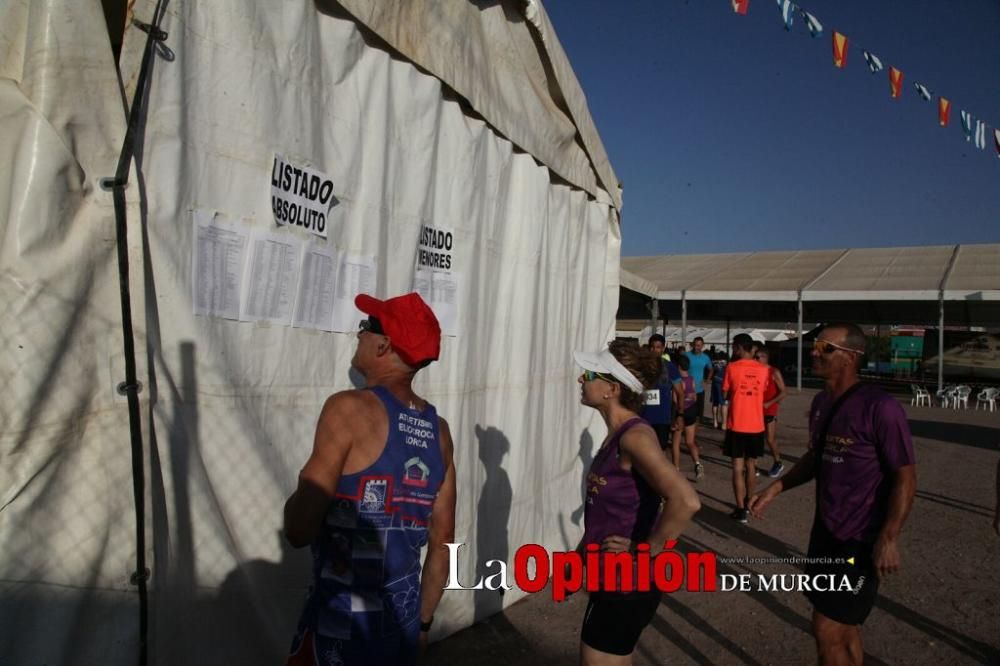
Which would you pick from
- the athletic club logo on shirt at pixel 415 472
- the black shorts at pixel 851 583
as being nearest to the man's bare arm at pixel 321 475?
the athletic club logo on shirt at pixel 415 472

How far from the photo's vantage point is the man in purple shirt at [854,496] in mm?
3100

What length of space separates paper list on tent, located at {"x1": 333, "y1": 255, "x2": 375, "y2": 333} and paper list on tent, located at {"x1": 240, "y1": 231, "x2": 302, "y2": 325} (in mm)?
276

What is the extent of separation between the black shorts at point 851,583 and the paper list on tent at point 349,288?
2539 millimetres

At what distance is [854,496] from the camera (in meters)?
3.22

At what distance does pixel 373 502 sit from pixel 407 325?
1.85ft

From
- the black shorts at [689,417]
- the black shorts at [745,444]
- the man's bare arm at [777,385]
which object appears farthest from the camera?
the black shorts at [689,417]

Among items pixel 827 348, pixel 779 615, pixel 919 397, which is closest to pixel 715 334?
pixel 919 397

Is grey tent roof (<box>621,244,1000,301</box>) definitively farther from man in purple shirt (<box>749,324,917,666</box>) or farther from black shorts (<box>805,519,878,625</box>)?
black shorts (<box>805,519,878,625</box>)

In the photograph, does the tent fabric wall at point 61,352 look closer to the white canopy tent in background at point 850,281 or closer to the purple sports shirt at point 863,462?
the purple sports shirt at point 863,462

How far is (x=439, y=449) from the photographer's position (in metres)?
2.29

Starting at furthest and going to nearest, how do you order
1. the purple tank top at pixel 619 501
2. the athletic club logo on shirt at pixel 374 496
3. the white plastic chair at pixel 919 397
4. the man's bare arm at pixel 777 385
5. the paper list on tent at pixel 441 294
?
the white plastic chair at pixel 919 397 < the man's bare arm at pixel 777 385 < the paper list on tent at pixel 441 294 < the purple tank top at pixel 619 501 < the athletic club logo on shirt at pixel 374 496

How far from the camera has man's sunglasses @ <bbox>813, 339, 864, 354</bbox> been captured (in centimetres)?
344

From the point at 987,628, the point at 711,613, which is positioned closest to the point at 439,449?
the point at 711,613

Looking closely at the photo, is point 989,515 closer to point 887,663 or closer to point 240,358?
point 887,663
